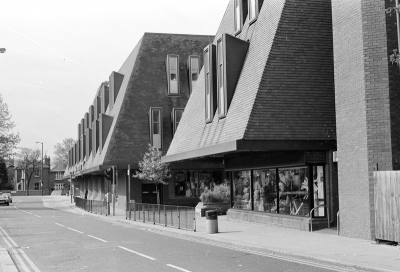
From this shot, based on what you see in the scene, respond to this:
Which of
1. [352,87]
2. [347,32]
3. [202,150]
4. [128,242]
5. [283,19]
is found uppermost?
[283,19]

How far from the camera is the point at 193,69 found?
5000 cm

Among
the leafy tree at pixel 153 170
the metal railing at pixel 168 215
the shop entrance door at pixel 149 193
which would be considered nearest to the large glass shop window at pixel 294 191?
the metal railing at pixel 168 215

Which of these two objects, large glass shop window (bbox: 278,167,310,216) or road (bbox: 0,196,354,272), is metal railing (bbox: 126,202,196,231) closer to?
road (bbox: 0,196,354,272)

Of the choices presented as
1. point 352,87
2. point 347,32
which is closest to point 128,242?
point 352,87

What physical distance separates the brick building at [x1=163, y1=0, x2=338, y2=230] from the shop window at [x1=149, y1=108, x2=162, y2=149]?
22.0 m

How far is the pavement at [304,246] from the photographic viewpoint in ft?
41.3

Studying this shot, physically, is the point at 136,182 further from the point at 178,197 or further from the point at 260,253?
the point at 260,253

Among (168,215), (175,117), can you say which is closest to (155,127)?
(175,117)

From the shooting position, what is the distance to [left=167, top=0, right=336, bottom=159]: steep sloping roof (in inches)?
854

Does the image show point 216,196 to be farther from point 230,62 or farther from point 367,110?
point 367,110

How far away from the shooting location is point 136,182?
153 ft

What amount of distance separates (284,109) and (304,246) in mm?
7607

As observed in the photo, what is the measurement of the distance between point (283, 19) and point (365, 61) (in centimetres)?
595

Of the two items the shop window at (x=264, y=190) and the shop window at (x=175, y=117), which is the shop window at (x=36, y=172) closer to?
the shop window at (x=175, y=117)
